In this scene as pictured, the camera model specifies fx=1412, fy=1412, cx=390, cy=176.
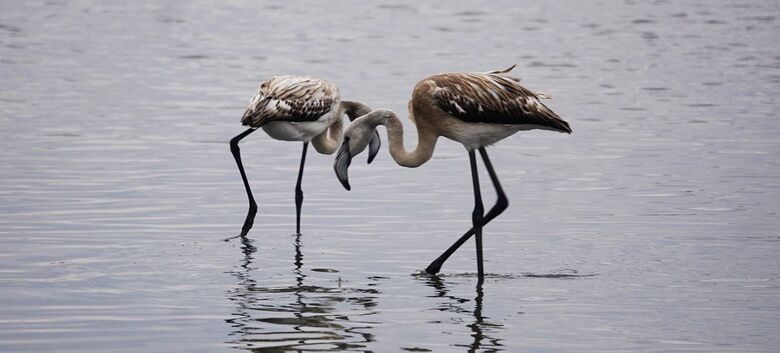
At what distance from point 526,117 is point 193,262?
256 centimetres

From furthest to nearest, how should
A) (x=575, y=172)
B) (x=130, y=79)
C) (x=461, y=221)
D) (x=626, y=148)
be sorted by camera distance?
(x=130, y=79)
(x=626, y=148)
(x=575, y=172)
(x=461, y=221)

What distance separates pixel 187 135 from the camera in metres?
16.0

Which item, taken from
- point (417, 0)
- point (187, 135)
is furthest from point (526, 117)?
point (417, 0)

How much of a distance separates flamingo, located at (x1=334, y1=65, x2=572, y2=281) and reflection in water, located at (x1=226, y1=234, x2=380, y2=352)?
1.02 meters

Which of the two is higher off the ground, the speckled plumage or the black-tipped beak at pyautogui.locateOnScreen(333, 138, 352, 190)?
the speckled plumage

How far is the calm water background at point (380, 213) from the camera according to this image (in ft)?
27.3

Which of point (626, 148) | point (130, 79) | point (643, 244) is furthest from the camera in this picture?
point (130, 79)

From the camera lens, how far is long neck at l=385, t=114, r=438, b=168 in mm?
9984

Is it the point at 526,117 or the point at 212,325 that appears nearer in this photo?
the point at 212,325

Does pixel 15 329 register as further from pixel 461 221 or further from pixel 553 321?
pixel 461 221

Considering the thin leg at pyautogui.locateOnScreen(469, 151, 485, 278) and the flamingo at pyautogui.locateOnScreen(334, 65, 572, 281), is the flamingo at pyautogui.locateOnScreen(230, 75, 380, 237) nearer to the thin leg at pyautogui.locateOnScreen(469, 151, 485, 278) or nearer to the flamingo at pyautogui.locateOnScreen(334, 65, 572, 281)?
the flamingo at pyautogui.locateOnScreen(334, 65, 572, 281)

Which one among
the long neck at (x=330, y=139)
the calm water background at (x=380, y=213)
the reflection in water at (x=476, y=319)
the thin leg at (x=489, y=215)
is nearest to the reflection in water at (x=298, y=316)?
the calm water background at (x=380, y=213)

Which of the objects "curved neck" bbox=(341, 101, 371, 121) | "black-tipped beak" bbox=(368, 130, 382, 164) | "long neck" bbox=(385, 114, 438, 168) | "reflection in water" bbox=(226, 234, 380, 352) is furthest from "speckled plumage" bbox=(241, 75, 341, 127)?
"reflection in water" bbox=(226, 234, 380, 352)

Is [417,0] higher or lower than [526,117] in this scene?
lower
